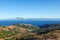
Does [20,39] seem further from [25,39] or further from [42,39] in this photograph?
[42,39]

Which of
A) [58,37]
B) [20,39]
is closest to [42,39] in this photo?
[58,37]

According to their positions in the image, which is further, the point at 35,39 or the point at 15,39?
the point at 15,39

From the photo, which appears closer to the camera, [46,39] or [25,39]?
[46,39]

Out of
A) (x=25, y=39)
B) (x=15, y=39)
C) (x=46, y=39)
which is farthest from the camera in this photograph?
(x=15, y=39)

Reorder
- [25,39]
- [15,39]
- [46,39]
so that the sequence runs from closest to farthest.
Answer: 1. [46,39]
2. [25,39]
3. [15,39]

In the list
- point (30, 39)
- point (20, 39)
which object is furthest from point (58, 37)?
point (20, 39)

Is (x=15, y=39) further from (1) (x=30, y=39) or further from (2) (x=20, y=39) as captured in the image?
(1) (x=30, y=39)

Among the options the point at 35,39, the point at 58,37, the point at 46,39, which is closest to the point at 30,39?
the point at 35,39
